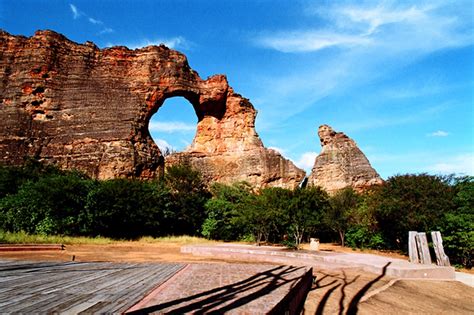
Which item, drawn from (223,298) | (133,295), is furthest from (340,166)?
(133,295)

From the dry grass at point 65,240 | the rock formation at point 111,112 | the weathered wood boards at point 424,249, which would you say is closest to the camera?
the weathered wood boards at point 424,249

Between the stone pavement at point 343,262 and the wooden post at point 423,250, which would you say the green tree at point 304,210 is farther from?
the wooden post at point 423,250

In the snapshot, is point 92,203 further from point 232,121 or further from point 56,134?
point 232,121

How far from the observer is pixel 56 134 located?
34.2 metres

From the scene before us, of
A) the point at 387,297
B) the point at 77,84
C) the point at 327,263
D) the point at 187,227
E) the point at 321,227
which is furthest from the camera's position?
the point at 77,84

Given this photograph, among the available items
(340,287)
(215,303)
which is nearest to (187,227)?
(340,287)

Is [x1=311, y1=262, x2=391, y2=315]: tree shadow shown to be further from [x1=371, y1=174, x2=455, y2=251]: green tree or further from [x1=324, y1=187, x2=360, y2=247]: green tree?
[x1=324, y1=187, x2=360, y2=247]: green tree

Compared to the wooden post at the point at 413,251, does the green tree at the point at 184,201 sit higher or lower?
higher

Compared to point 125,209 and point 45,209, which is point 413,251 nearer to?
point 125,209

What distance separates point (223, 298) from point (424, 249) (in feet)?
37.2

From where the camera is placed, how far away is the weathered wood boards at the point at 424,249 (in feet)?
40.6

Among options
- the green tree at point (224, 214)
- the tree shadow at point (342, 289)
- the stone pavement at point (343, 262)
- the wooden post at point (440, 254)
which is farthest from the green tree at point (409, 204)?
the green tree at point (224, 214)

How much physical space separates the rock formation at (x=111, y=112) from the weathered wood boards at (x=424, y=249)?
2232cm

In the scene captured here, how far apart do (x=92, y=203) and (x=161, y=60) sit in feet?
66.1
